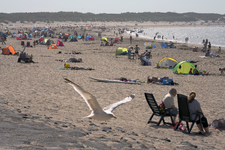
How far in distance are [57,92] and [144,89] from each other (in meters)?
3.84

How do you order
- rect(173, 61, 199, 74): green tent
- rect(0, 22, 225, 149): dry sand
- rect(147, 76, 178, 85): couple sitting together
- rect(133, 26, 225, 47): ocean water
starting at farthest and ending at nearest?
rect(133, 26, 225, 47): ocean water → rect(173, 61, 199, 74): green tent → rect(147, 76, 178, 85): couple sitting together → rect(0, 22, 225, 149): dry sand

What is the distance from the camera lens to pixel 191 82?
13492 millimetres

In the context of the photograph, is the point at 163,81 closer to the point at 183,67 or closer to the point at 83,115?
the point at 183,67

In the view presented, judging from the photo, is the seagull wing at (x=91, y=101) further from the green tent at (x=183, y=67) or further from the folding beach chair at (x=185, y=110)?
the green tent at (x=183, y=67)

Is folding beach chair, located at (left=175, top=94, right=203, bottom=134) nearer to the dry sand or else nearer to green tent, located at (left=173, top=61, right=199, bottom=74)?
the dry sand

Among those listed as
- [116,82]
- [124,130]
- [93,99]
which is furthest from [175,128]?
[116,82]

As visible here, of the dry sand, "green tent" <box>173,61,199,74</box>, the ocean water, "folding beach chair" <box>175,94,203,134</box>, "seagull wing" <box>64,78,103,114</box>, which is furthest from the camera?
the ocean water

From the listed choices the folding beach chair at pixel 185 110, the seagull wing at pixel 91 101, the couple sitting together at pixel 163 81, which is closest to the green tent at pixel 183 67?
the couple sitting together at pixel 163 81

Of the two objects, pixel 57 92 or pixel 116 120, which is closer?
pixel 116 120

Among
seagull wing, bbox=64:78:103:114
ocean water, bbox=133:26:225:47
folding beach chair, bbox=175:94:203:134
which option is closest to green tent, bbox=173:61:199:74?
folding beach chair, bbox=175:94:203:134

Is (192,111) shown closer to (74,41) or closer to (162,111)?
(162,111)

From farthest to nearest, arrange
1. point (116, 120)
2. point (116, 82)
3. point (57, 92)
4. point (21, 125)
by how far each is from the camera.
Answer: point (116, 82) → point (57, 92) → point (116, 120) → point (21, 125)

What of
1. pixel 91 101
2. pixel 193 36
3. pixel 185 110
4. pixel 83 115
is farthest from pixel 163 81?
pixel 193 36

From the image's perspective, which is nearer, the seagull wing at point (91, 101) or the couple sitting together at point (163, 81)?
the seagull wing at point (91, 101)
